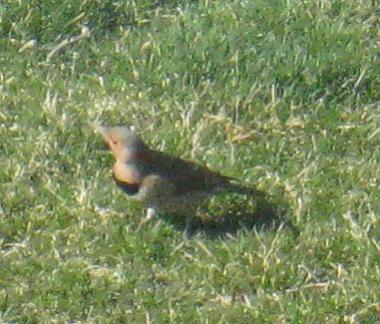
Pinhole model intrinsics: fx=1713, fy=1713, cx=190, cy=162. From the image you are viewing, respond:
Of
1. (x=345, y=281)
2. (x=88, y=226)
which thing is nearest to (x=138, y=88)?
(x=88, y=226)

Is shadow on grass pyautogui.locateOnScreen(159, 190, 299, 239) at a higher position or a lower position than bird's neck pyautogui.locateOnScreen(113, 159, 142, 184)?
lower

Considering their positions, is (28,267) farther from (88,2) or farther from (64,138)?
(88,2)

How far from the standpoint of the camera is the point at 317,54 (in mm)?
8594

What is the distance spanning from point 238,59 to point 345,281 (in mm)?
1751

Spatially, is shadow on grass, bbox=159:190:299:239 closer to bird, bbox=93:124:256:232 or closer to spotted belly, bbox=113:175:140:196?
bird, bbox=93:124:256:232

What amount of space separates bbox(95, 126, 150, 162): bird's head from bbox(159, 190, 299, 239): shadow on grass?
0.30 meters

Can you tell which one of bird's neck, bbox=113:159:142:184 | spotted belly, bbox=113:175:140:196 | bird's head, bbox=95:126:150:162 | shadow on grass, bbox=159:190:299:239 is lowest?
shadow on grass, bbox=159:190:299:239

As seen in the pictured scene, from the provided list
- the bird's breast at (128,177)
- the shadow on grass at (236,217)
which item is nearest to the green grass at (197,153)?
the shadow on grass at (236,217)

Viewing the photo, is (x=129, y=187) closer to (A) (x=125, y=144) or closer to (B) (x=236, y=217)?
(A) (x=125, y=144)

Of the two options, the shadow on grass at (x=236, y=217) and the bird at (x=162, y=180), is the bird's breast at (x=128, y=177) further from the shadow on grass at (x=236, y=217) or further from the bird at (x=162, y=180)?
the shadow on grass at (x=236, y=217)

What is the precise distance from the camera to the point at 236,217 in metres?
7.59

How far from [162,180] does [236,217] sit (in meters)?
0.38

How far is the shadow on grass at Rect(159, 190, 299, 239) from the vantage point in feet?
24.5

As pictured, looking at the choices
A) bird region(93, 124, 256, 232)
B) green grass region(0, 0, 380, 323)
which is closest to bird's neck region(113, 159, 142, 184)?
bird region(93, 124, 256, 232)
